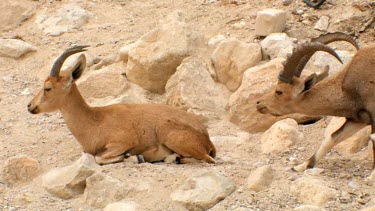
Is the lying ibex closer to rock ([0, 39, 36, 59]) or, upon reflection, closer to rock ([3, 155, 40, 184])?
rock ([3, 155, 40, 184])

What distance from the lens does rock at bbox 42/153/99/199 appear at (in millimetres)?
9234

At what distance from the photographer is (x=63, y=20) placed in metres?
15.2

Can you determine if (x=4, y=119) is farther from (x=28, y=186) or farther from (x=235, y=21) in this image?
(x=235, y=21)

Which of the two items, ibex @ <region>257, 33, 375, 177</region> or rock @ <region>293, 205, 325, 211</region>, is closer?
rock @ <region>293, 205, 325, 211</region>

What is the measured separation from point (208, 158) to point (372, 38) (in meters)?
4.42

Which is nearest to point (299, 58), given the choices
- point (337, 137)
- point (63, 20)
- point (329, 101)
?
point (329, 101)

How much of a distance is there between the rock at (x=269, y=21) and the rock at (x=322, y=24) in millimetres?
634

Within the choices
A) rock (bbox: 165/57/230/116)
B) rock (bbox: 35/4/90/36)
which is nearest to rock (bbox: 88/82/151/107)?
rock (bbox: 165/57/230/116)

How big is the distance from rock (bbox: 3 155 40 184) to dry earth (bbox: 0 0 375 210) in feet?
0.39

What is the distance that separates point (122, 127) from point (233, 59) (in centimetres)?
274

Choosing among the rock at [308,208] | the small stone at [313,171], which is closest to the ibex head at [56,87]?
the small stone at [313,171]

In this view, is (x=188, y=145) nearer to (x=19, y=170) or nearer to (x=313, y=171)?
(x=313, y=171)

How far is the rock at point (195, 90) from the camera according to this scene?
12055mm

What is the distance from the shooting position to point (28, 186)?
378 inches
